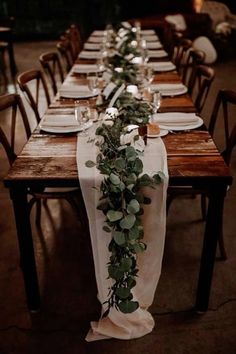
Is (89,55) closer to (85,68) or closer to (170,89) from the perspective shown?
(85,68)

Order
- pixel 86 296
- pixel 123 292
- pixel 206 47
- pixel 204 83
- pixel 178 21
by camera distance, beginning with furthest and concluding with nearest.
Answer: pixel 178 21
pixel 206 47
pixel 204 83
pixel 86 296
pixel 123 292

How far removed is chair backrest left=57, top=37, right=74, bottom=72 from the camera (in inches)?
129

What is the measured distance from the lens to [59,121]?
5.84 feet

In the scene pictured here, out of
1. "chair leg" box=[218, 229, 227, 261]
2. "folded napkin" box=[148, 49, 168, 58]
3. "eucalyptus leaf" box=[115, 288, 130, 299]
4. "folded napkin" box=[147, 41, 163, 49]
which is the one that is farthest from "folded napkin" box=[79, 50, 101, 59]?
"eucalyptus leaf" box=[115, 288, 130, 299]

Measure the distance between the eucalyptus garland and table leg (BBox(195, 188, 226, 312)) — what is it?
247mm

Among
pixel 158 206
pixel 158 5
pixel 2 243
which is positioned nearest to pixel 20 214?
pixel 158 206

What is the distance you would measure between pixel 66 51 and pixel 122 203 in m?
2.57

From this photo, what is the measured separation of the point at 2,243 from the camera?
83.3 inches

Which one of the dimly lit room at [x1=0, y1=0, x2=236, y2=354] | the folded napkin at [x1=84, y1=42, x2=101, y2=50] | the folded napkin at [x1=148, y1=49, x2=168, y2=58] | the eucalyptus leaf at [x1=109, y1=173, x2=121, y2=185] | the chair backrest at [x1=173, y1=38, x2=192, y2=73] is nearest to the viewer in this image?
the eucalyptus leaf at [x1=109, y1=173, x2=121, y2=185]

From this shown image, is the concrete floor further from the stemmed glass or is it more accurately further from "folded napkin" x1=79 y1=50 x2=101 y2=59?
"folded napkin" x1=79 y1=50 x2=101 y2=59

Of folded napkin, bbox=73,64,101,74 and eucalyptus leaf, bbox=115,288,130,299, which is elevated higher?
folded napkin, bbox=73,64,101,74

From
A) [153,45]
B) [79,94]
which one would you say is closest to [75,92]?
[79,94]

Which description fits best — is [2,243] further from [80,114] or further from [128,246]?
[128,246]

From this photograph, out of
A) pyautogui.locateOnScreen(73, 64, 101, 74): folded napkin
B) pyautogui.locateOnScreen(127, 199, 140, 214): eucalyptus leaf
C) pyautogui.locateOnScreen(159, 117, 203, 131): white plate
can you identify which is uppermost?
pyautogui.locateOnScreen(73, 64, 101, 74): folded napkin
